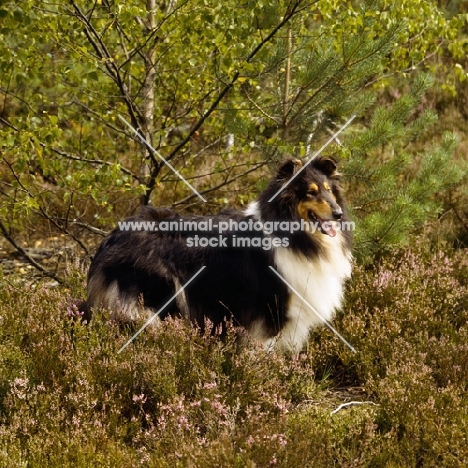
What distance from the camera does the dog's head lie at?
4.88 meters

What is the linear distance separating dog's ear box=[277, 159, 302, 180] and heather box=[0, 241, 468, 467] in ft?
4.17

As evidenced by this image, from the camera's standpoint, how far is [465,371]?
468 centimetres

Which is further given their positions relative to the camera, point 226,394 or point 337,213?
point 337,213

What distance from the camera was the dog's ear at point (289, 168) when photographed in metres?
4.93

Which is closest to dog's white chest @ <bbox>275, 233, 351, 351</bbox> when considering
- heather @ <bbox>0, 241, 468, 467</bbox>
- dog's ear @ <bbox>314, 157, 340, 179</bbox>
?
heather @ <bbox>0, 241, 468, 467</bbox>

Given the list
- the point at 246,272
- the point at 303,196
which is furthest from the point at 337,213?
the point at 246,272

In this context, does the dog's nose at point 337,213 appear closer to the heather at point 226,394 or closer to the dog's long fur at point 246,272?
the dog's long fur at point 246,272

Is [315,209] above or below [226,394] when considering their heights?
above

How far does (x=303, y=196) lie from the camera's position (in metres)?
4.93

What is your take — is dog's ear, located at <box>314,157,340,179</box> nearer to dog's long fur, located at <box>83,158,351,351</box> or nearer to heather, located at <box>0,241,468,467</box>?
dog's long fur, located at <box>83,158,351,351</box>

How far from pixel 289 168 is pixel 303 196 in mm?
235

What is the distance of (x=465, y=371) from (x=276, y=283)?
58.5 inches

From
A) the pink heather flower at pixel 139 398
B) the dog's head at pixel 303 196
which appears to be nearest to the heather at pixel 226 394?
the pink heather flower at pixel 139 398

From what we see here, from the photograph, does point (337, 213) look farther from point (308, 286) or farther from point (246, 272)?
point (246, 272)
